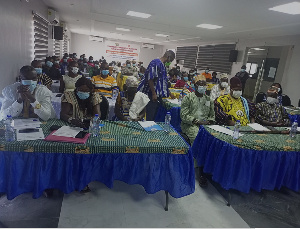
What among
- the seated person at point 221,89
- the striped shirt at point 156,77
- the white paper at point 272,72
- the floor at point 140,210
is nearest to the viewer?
the floor at point 140,210

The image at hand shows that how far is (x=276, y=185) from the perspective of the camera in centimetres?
263

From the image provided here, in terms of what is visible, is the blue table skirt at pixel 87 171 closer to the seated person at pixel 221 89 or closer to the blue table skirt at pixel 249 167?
the blue table skirt at pixel 249 167

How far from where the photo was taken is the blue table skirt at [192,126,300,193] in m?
2.35

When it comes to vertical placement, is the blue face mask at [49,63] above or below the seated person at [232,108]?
above

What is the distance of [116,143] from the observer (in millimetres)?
2021

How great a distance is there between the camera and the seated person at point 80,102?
2.55m

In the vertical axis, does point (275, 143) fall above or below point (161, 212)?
above

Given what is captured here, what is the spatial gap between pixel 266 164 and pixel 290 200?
74 centimetres

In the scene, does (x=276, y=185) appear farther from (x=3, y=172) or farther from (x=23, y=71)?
(x=23, y=71)

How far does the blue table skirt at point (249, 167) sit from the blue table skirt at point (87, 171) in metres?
0.49

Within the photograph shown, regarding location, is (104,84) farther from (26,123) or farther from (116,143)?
(116,143)

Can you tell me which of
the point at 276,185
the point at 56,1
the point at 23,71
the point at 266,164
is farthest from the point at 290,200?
the point at 56,1

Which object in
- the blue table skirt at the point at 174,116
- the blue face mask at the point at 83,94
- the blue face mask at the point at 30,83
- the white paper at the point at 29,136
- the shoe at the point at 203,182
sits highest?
the blue face mask at the point at 30,83

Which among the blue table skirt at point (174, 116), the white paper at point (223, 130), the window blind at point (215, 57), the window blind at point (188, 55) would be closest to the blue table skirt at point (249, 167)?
the white paper at point (223, 130)
